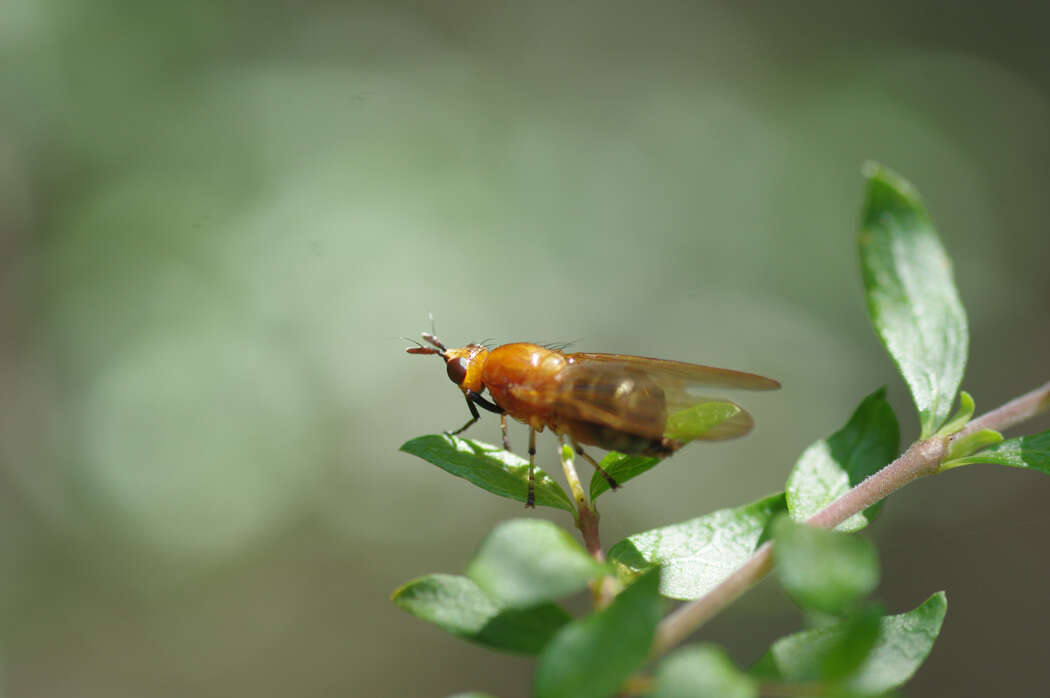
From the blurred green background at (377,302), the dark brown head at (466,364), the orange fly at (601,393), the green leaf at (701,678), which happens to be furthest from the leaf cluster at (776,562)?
the blurred green background at (377,302)

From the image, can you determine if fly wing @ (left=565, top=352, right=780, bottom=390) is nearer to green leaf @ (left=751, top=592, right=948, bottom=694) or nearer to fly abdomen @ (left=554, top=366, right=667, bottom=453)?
fly abdomen @ (left=554, top=366, right=667, bottom=453)

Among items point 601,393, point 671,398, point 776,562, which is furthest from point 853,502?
point 601,393

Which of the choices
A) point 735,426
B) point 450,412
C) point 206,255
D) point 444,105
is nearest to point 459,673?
point 450,412

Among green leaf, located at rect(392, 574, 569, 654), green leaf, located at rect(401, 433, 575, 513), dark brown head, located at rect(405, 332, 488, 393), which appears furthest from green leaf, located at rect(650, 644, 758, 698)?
dark brown head, located at rect(405, 332, 488, 393)

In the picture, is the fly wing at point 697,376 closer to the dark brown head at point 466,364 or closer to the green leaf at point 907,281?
the green leaf at point 907,281

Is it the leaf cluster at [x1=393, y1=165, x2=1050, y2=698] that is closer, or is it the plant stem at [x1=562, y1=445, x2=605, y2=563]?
the leaf cluster at [x1=393, y1=165, x2=1050, y2=698]

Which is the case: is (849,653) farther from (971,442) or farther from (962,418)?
(962,418)
